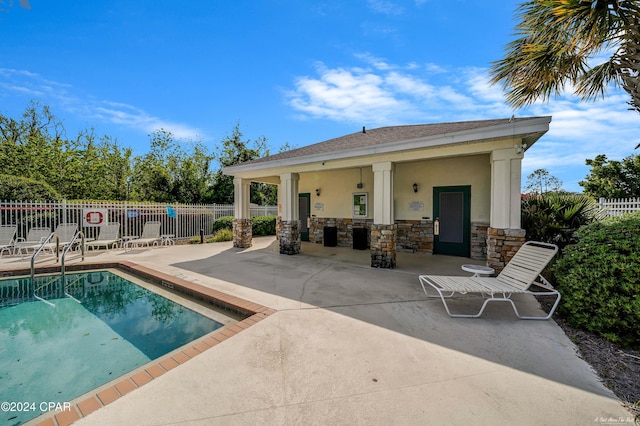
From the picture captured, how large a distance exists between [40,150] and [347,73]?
18853 mm

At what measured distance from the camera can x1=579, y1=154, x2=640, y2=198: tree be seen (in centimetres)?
1413

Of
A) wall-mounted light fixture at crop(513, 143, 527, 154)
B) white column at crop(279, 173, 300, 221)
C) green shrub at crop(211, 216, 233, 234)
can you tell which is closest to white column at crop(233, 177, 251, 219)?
white column at crop(279, 173, 300, 221)

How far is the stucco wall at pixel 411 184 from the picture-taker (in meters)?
8.01

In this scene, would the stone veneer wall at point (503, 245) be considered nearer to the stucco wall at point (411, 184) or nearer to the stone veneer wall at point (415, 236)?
the stucco wall at point (411, 184)

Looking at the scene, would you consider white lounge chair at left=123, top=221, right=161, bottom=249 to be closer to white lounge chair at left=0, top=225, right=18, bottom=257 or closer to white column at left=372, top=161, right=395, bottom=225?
white lounge chair at left=0, top=225, right=18, bottom=257

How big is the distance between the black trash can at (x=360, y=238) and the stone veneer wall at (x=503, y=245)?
462cm

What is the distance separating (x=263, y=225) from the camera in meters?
14.7

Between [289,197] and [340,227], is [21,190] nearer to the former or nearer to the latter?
[289,197]

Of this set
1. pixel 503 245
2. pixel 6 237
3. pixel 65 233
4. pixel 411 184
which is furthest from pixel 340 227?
pixel 6 237

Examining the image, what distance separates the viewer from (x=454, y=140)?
576cm

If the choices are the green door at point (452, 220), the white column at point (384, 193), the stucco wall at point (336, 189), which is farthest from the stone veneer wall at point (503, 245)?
the stucco wall at point (336, 189)

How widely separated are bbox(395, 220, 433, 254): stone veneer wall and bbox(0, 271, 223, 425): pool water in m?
7.04

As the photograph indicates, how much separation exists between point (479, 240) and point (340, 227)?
494 cm

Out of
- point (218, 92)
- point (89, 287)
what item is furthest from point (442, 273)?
point (218, 92)
